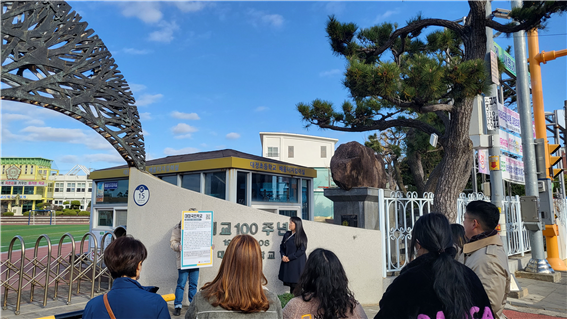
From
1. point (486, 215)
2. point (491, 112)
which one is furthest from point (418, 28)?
point (486, 215)

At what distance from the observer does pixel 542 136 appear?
32.2 feet

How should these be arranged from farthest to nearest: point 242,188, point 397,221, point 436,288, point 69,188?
1. point 69,188
2. point 242,188
3. point 397,221
4. point 436,288

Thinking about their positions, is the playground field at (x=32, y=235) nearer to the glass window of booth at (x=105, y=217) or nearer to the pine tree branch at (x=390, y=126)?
the glass window of booth at (x=105, y=217)

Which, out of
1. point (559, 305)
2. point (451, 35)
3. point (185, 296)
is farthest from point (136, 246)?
point (451, 35)

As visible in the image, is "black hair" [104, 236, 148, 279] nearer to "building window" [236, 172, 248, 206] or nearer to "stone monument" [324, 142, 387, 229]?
"stone monument" [324, 142, 387, 229]

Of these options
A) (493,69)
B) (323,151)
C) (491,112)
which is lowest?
(491,112)

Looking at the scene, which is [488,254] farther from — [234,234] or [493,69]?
[493,69]

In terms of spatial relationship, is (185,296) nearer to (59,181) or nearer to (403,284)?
(403,284)

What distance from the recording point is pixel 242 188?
867 cm

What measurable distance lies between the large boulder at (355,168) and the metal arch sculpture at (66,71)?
12.7 feet

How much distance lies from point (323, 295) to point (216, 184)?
6.79 m

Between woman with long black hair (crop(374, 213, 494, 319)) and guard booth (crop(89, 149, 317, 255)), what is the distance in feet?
21.1

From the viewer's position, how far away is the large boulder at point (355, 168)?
7.63m

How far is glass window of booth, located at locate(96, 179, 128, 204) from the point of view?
34.5 feet
